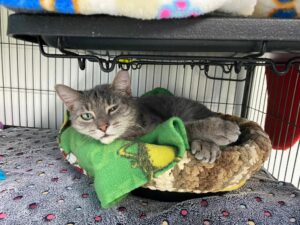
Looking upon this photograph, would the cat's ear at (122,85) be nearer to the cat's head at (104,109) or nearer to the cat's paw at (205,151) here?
the cat's head at (104,109)

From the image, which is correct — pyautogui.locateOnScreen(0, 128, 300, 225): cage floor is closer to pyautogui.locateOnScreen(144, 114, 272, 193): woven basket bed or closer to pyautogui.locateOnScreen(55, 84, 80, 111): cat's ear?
pyautogui.locateOnScreen(144, 114, 272, 193): woven basket bed

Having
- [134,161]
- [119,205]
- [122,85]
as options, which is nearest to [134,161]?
[134,161]

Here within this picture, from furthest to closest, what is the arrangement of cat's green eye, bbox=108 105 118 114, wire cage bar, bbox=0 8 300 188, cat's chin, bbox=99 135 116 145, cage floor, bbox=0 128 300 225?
1. wire cage bar, bbox=0 8 300 188
2. cat's green eye, bbox=108 105 118 114
3. cat's chin, bbox=99 135 116 145
4. cage floor, bbox=0 128 300 225

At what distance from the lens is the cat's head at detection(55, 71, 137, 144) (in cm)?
82

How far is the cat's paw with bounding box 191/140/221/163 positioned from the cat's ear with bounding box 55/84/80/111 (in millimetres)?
472

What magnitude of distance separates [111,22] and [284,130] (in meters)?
1.06

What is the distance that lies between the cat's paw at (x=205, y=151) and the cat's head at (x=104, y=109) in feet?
0.87

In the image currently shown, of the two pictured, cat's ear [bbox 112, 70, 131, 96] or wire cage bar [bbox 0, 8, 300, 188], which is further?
wire cage bar [bbox 0, 8, 300, 188]

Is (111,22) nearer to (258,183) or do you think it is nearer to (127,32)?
(127,32)

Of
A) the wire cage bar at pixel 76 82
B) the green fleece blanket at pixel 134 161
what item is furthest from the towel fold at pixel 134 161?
the wire cage bar at pixel 76 82

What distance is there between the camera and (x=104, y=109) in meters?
0.89

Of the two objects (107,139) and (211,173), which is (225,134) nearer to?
(211,173)

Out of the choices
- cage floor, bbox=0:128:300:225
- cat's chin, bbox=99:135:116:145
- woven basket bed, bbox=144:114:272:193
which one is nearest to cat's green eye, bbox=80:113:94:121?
cat's chin, bbox=99:135:116:145

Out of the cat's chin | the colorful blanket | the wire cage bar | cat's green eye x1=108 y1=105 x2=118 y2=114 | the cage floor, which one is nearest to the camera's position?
the colorful blanket
